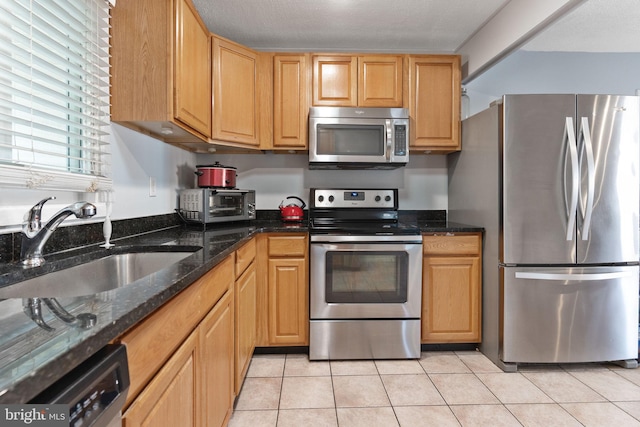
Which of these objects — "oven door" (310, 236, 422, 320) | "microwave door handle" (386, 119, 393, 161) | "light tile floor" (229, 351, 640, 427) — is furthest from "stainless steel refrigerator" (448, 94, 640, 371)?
"microwave door handle" (386, 119, 393, 161)

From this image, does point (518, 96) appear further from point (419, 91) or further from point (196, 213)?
point (196, 213)

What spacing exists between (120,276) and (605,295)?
2744 mm

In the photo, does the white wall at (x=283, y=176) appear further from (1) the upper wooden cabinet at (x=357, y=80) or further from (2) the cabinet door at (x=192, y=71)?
(2) the cabinet door at (x=192, y=71)

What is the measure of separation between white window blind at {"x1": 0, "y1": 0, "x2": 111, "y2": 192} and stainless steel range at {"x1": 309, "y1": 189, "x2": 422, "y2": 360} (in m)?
1.35

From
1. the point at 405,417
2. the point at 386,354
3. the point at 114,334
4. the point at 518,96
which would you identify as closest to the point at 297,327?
the point at 386,354

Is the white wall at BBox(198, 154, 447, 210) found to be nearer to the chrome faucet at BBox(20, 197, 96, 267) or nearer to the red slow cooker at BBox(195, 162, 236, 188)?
the red slow cooker at BBox(195, 162, 236, 188)

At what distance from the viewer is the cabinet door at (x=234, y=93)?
2321 mm

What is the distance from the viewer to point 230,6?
2.30 m

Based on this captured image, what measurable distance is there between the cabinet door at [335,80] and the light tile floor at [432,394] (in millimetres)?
1865

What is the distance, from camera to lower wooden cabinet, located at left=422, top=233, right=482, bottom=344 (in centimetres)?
245

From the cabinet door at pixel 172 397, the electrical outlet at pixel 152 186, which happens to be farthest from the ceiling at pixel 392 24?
the cabinet door at pixel 172 397

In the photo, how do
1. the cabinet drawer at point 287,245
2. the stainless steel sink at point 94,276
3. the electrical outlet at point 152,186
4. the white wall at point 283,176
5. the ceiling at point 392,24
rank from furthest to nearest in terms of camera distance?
1. the white wall at point 283,176
2. the cabinet drawer at point 287,245
3. the ceiling at point 392,24
4. the electrical outlet at point 152,186
5. the stainless steel sink at point 94,276

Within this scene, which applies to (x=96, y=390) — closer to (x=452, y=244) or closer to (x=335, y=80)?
(x=452, y=244)

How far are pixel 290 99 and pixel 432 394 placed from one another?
215 centimetres
